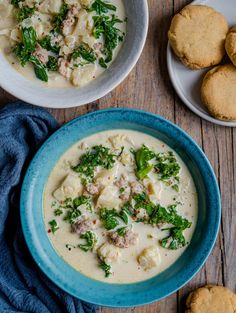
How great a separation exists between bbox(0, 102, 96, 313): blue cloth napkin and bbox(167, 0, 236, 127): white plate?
23.3 inches

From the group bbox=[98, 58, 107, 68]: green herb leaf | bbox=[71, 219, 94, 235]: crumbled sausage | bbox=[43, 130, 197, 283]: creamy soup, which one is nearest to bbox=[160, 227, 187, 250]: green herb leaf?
bbox=[43, 130, 197, 283]: creamy soup

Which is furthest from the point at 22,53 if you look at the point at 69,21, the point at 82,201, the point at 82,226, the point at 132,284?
the point at 132,284

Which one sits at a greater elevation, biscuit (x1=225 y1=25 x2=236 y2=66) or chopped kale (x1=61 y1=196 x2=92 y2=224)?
biscuit (x1=225 y1=25 x2=236 y2=66)

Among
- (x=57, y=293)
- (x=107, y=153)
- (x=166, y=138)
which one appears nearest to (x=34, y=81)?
(x=107, y=153)

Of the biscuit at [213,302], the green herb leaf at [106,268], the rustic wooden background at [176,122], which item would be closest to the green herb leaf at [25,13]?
the rustic wooden background at [176,122]

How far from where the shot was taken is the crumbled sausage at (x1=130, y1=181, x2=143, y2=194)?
235cm

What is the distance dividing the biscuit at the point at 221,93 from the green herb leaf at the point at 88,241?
773 mm

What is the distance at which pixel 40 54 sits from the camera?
7.64 feet

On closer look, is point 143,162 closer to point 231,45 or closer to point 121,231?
point 121,231

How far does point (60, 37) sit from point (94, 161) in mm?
578

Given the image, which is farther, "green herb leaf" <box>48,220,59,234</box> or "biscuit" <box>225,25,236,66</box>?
"green herb leaf" <box>48,220,59,234</box>

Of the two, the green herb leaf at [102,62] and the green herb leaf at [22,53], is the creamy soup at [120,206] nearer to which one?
the green herb leaf at [102,62]

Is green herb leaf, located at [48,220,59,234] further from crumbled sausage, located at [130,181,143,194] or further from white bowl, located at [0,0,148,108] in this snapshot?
white bowl, located at [0,0,148,108]

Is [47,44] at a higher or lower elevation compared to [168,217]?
higher
